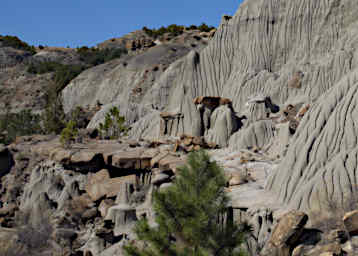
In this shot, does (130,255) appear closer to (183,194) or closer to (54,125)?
(183,194)

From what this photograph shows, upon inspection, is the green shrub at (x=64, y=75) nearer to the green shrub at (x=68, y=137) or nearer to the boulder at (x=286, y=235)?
the green shrub at (x=68, y=137)

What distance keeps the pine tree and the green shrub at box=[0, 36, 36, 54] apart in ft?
273

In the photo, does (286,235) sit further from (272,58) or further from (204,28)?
(204,28)

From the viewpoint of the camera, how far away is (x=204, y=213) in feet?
28.1

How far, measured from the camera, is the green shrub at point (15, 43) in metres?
85.8

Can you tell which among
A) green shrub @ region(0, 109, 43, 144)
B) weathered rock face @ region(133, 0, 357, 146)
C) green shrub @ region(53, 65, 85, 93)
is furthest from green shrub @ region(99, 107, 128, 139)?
green shrub @ region(53, 65, 85, 93)

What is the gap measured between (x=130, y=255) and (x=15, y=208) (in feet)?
57.7

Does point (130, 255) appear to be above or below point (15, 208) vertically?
above

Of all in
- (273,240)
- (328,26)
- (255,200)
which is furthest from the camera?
(328,26)

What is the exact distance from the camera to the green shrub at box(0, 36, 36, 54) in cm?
8581

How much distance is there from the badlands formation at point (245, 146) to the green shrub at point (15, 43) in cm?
4830

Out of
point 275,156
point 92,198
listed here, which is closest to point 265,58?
point 275,156

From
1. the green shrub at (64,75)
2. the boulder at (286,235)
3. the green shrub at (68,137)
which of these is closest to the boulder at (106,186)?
the green shrub at (68,137)

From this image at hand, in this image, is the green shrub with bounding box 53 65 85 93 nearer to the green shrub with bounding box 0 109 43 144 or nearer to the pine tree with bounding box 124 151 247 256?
the green shrub with bounding box 0 109 43 144
